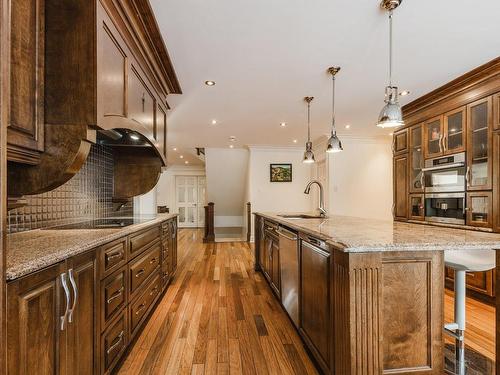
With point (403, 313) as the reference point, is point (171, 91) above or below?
above

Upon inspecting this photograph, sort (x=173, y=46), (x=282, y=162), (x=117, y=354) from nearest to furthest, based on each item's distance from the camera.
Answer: (x=117, y=354)
(x=173, y=46)
(x=282, y=162)

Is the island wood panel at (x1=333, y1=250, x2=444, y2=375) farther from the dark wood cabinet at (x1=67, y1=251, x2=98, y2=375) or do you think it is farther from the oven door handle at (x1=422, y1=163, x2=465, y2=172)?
the oven door handle at (x1=422, y1=163, x2=465, y2=172)

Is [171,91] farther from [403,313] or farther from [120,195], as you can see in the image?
[403,313]

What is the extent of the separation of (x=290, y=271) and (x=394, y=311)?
1.02 metres

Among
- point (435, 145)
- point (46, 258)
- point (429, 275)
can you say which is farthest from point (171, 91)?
point (435, 145)

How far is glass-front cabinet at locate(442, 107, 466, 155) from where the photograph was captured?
3242mm

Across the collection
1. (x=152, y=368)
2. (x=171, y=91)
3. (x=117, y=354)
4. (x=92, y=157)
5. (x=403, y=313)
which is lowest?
(x=152, y=368)

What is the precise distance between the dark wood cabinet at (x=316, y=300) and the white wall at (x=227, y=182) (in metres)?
5.68

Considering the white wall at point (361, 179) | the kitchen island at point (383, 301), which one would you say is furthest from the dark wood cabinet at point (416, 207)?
the kitchen island at point (383, 301)

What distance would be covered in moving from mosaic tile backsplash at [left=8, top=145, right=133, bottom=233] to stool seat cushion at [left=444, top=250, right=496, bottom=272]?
2680 millimetres

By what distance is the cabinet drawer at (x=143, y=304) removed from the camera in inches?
82.0

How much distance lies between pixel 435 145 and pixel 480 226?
3.82 ft

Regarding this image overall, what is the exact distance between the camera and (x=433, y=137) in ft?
12.1

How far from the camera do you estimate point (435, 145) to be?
3645 mm
